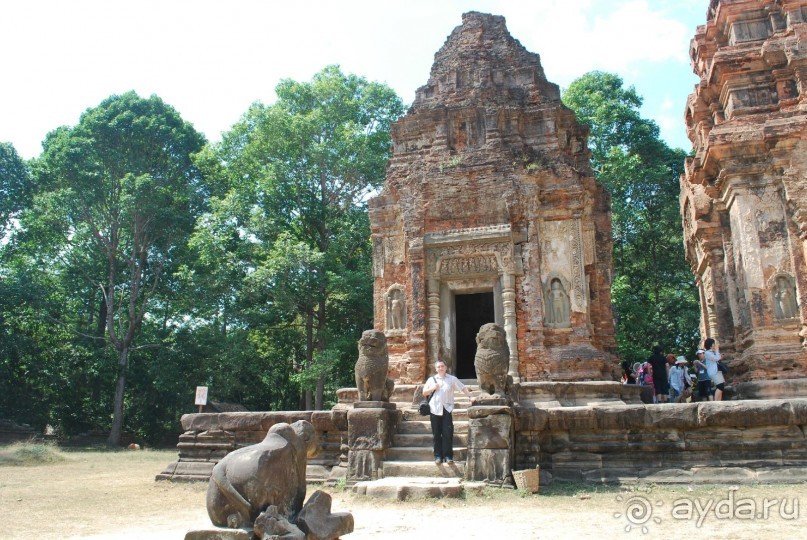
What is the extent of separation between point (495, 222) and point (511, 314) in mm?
1859

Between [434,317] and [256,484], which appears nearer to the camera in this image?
[256,484]

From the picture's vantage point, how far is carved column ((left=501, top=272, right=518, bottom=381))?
11.8 m

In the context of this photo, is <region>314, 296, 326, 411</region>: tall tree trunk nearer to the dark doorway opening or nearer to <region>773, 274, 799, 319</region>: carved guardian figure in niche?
the dark doorway opening

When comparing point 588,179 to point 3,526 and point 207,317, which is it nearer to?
point 3,526

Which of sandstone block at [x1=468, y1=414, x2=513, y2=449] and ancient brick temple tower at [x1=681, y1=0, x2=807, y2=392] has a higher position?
ancient brick temple tower at [x1=681, y1=0, x2=807, y2=392]

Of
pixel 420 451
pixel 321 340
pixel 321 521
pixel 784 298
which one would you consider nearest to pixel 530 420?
pixel 420 451

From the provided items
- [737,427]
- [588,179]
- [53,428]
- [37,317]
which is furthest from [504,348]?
[53,428]

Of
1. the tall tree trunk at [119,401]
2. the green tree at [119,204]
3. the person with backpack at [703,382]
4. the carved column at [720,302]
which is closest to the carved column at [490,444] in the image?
the person with backpack at [703,382]

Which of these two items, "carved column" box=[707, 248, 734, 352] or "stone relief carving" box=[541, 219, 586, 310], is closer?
"stone relief carving" box=[541, 219, 586, 310]

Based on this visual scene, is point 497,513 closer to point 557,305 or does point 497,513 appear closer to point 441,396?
point 441,396

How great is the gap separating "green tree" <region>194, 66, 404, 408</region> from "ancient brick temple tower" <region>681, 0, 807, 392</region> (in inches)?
Result: 427

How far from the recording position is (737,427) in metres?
8.28

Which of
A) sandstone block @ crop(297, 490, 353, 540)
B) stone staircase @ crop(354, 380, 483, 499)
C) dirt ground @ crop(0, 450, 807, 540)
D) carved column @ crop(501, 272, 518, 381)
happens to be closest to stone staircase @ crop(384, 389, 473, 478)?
stone staircase @ crop(354, 380, 483, 499)

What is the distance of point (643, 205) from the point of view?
2553 centimetres
